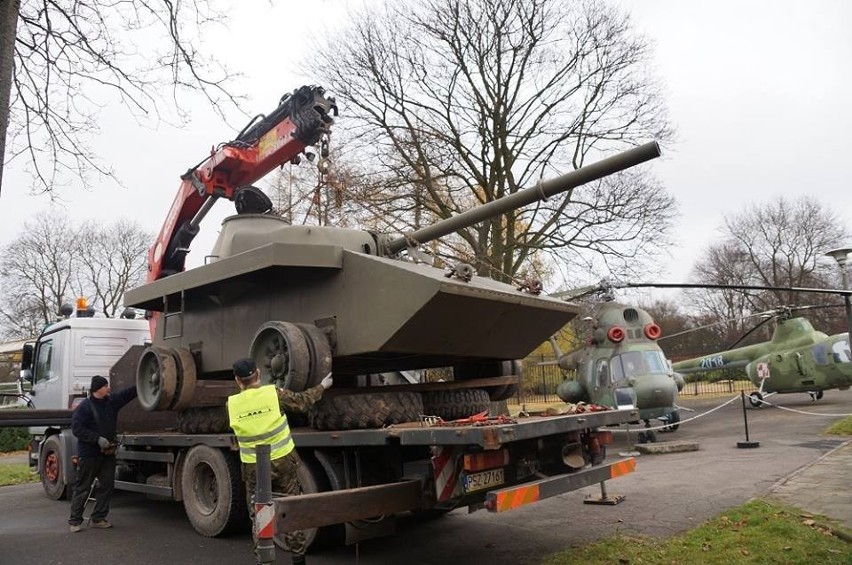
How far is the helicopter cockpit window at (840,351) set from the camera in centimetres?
1902

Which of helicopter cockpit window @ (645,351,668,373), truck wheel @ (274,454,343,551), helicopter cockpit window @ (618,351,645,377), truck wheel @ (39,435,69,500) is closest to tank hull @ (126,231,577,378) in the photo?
truck wheel @ (274,454,343,551)

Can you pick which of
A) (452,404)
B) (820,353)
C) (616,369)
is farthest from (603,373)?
(452,404)

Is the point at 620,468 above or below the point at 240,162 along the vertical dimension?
below

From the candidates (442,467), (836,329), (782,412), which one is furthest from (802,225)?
(442,467)

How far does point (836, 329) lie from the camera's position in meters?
45.1

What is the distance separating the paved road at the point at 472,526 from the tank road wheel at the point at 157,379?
1.35 metres

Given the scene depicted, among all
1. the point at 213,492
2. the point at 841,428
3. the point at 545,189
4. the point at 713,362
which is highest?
the point at 545,189

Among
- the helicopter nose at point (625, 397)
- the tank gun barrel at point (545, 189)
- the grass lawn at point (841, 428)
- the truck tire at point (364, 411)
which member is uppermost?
the tank gun barrel at point (545, 189)

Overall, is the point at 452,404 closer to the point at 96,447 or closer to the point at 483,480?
the point at 483,480

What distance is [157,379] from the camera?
7.40 m

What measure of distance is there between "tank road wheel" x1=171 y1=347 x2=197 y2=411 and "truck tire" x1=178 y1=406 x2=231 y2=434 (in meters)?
0.20

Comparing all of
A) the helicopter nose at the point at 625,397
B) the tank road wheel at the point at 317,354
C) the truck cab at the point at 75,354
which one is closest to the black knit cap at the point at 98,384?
the truck cab at the point at 75,354

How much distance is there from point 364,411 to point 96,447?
11.9 ft

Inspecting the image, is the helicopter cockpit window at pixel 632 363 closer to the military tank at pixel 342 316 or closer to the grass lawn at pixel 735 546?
the military tank at pixel 342 316
